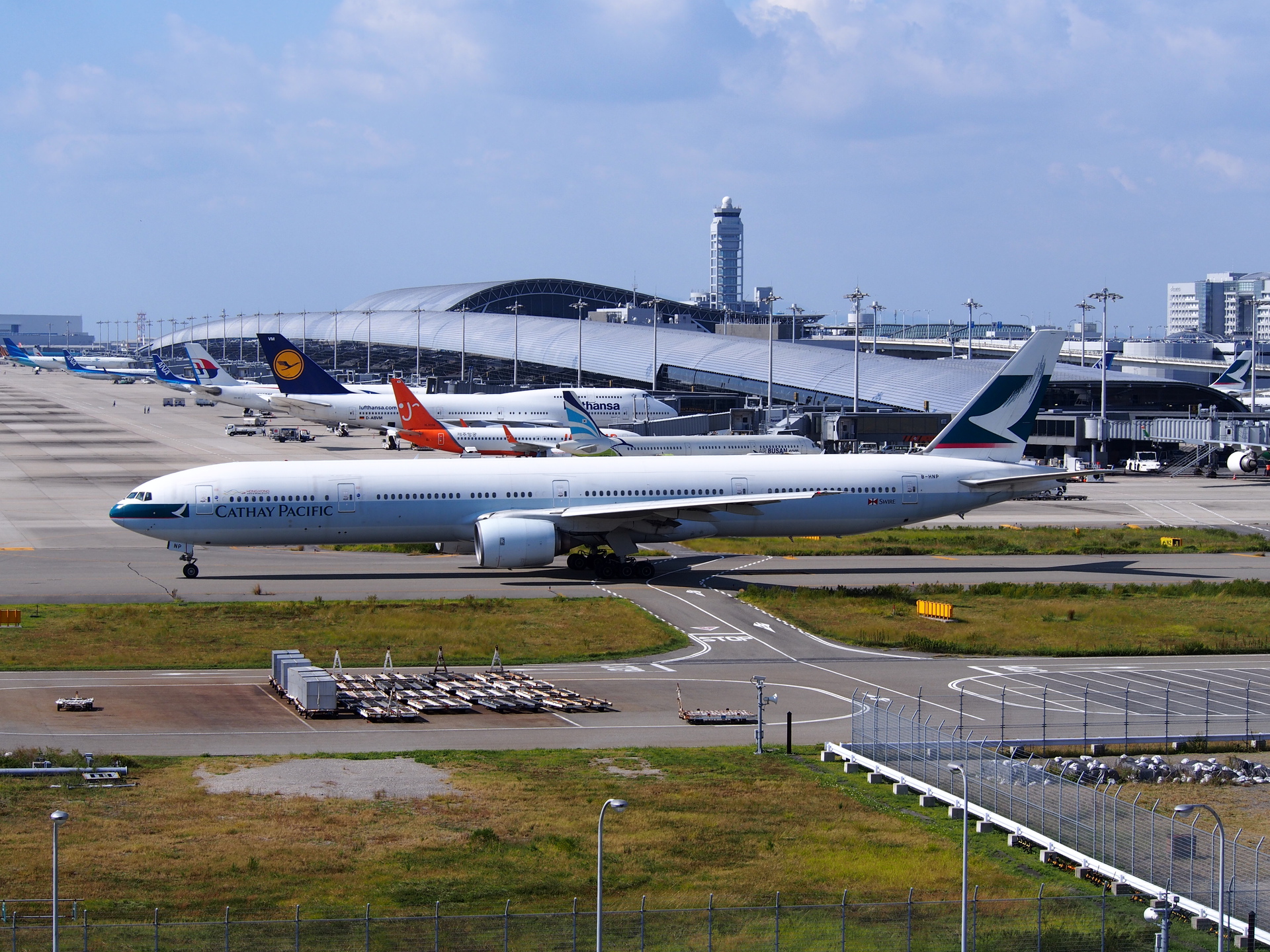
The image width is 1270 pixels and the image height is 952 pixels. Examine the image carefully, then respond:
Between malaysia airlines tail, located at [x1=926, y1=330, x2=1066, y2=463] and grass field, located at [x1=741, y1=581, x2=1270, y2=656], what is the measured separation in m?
9.88

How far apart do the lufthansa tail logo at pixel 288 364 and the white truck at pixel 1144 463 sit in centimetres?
7572

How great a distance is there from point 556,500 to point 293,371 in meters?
79.5

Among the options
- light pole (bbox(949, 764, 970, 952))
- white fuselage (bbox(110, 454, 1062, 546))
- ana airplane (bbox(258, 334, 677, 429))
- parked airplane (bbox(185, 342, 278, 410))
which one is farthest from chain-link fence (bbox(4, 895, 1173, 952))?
parked airplane (bbox(185, 342, 278, 410))

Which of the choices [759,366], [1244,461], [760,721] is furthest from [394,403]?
[760,721]

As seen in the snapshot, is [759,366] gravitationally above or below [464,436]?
above

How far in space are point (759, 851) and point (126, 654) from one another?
24171 mm

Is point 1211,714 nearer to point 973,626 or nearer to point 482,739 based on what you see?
point 973,626

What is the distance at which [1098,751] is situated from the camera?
31.7m

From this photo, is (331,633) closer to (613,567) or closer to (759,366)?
(613,567)

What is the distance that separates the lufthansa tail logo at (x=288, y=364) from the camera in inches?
4998

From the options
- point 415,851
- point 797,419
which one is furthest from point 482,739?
point 797,419

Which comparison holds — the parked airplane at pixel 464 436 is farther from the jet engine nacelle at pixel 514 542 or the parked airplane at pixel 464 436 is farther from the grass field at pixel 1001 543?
the jet engine nacelle at pixel 514 542

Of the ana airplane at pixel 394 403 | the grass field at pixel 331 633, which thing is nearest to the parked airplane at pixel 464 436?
the ana airplane at pixel 394 403

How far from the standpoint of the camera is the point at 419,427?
105 metres
